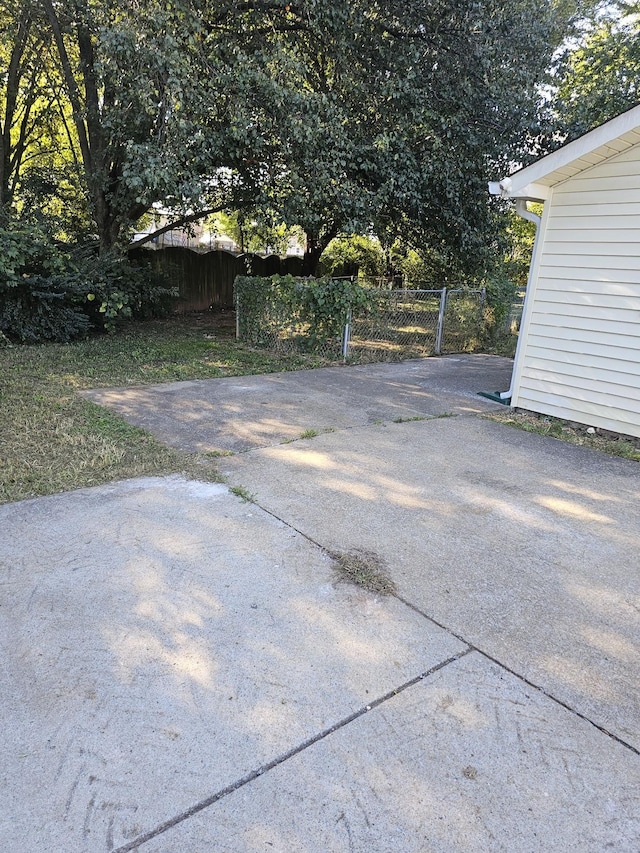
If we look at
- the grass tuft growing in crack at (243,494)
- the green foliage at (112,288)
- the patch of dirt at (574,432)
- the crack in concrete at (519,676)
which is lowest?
the patch of dirt at (574,432)

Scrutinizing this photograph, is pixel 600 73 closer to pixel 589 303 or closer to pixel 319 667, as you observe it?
pixel 589 303

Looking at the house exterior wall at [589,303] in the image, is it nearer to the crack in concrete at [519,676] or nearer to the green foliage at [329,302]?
the green foliage at [329,302]

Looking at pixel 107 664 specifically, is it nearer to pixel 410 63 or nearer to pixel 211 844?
pixel 211 844

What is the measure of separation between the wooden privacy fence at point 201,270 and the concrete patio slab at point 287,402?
6684 mm

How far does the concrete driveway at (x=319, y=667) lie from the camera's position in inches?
62.9

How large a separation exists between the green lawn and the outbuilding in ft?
11.5

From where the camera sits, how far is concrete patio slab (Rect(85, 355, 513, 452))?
5.01 meters

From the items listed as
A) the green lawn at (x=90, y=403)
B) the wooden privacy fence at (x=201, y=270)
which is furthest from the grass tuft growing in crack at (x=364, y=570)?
the wooden privacy fence at (x=201, y=270)

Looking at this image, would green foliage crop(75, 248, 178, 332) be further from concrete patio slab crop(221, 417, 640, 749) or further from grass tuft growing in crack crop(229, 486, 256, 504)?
grass tuft growing in crack crop(229, 486, 256, 504)

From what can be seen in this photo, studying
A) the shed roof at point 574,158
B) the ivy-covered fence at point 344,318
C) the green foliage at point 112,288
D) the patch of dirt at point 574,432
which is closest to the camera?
the shed roof at point 574,158

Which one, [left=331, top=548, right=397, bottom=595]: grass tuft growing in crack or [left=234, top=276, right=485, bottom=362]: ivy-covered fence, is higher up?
[left=234, top=276, right=485, bottom=362]: ivy-covered fence

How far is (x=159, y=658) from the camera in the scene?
2174 mm

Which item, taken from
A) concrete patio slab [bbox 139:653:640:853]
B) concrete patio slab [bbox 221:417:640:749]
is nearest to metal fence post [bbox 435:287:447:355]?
concrete patio slab [bbox 221:417:640:749]

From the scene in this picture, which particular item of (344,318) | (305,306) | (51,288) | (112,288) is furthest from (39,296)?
(344,318)
